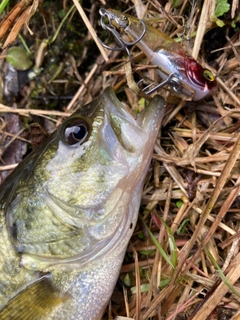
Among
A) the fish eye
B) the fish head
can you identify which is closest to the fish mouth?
the fish head

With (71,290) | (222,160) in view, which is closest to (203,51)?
(222,160)

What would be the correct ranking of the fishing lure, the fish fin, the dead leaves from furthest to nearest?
the dead leaves → the fishing lure → the fish fin

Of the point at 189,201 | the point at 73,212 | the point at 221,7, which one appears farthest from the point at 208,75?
the point at 73,212

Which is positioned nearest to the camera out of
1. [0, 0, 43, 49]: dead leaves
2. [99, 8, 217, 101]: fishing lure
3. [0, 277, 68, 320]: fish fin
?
[0, 277, 68, 320]: fish fin

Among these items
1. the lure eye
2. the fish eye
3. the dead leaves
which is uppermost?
the dead leaves

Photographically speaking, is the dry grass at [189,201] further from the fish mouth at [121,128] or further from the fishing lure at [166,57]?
the fish mouth at [121,128]

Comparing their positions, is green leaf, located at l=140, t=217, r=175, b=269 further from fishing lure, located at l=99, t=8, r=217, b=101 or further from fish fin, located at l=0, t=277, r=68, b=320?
fishing lure, located at l=99, t=8, r=217, b=101

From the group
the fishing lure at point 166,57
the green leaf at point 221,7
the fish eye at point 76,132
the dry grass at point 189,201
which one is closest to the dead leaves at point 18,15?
the dry grass at point 189,201

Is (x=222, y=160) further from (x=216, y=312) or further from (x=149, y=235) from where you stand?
(x=216, y=312)
